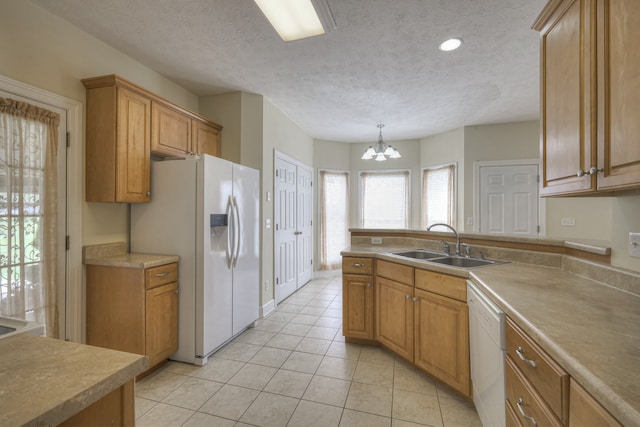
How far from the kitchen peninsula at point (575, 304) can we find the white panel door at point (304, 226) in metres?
2.44

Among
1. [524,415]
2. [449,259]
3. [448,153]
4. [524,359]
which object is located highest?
[448,153]

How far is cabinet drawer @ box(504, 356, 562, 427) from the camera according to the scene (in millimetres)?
950

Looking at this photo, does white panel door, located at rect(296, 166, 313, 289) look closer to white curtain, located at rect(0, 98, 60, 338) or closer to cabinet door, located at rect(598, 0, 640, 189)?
white curtain, located at rect(0, 98, 60, 338)

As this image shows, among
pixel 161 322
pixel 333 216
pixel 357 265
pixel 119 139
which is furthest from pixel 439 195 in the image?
pixel 119 139

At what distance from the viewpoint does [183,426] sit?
1.73 m

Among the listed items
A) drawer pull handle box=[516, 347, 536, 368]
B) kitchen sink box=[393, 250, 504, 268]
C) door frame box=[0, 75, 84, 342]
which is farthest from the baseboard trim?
drawer pull handle box=[516, 347, 536, 368]

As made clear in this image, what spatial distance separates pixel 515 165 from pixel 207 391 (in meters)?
4.95

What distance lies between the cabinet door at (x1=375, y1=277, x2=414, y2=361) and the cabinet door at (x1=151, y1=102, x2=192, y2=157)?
2.35m

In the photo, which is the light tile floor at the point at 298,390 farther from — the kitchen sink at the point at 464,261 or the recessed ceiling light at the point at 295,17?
the recessed ceiling light at the point at 295,17

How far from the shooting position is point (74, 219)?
7.29ft

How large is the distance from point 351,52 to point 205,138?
6.03ft

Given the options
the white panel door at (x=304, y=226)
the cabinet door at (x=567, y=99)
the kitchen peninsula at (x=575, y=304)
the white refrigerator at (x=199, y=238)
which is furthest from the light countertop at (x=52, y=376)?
the white panel door at (x=304, y=226)

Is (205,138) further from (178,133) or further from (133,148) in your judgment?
(133,148)

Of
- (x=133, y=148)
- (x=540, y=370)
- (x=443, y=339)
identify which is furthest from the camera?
(x=133, y=148)
